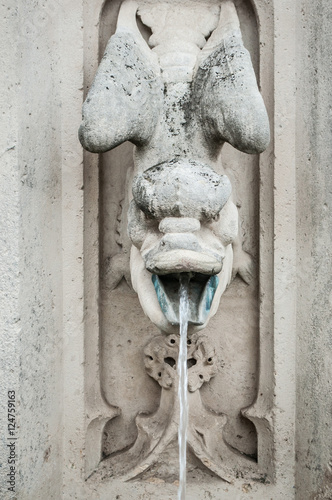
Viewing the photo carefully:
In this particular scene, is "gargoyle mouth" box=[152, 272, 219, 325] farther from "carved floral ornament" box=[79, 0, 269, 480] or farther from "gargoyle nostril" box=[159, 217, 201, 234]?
"gargoyle nostril" box=[159, 217, 201, 234]

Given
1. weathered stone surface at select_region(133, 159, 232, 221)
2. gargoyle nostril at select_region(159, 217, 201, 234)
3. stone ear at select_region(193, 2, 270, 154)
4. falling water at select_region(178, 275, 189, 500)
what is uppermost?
stone ear at select_region(193, 2, 270, 154)

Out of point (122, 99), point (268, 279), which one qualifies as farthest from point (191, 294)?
point (122, 99)

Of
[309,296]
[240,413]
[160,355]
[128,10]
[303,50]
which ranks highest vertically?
[128,10]

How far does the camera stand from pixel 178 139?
5.48 ft

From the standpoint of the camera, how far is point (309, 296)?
1783 mm

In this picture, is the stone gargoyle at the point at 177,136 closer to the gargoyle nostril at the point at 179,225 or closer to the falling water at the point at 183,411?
the gargoyle nostril at the point at 179,225

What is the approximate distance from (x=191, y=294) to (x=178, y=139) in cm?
44

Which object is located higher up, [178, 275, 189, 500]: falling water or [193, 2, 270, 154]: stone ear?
[193, 2, 270, 154]: stone ear

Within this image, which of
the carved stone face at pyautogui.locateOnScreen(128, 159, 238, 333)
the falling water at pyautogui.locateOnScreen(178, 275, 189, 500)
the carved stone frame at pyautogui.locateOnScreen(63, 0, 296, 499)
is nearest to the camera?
the carved stone face at pyautogui.locateOnScreen(128, 159, 238, 333)

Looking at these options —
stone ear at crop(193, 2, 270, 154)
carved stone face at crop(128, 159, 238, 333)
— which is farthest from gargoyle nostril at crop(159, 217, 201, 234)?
stone ear at crop(193, 2, 270, 154)

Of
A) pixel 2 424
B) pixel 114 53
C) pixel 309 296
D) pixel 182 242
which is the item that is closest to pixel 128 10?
pixel 114 53

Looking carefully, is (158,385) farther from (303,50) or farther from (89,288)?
(303,50)

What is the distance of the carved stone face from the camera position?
1.43 metres

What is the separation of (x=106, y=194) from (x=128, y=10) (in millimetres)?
553
